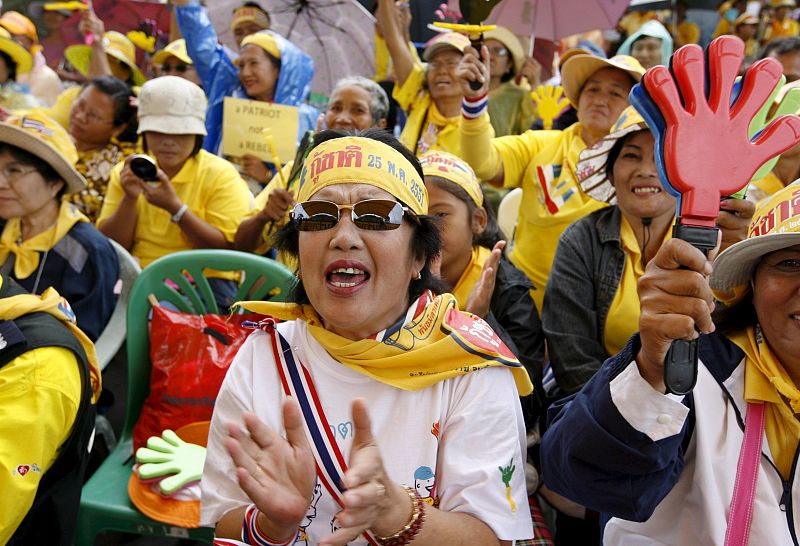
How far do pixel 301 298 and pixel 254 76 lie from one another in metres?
3.31

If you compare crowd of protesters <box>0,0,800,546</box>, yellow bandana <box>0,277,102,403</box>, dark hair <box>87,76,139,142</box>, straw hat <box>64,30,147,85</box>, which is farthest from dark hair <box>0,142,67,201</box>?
straw hat <box>64,30,147,85</box>

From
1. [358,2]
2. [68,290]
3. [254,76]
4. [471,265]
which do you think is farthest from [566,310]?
[358,2]

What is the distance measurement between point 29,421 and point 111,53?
5.09 m

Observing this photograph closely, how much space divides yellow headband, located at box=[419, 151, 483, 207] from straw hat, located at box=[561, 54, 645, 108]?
0.89 meters

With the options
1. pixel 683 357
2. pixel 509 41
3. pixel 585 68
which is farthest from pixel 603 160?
pixel 509 41

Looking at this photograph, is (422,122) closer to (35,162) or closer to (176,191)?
(176,191)

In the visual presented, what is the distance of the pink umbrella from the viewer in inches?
167

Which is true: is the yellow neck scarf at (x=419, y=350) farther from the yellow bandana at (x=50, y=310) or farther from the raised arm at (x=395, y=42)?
the raised arm at (x=395, y=42)

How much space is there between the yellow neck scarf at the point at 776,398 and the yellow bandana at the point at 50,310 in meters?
1.80

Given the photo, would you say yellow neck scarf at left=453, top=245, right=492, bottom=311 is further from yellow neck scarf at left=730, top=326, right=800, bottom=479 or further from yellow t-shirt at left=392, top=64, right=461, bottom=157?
yellow t-shirt at left=392, top=64, right=461, bottom=157

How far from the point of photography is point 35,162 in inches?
116

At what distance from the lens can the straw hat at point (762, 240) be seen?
5.16ft

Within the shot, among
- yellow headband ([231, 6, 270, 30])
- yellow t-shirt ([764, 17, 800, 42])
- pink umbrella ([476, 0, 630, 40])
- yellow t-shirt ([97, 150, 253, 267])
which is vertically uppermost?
yellow t-shirt ([764, 17, 800, 42])

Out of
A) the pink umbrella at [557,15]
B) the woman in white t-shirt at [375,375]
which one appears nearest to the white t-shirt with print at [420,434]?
the woman in white t-shirt at [375,375]
